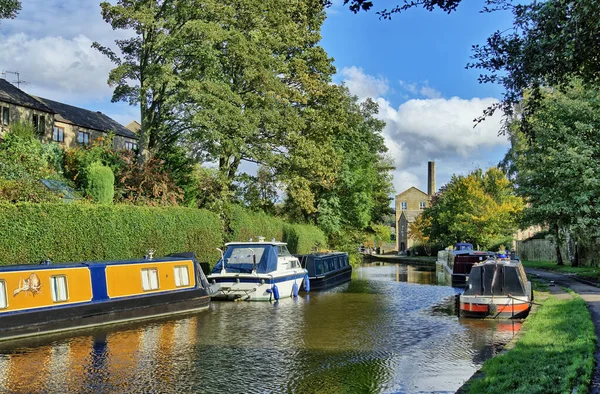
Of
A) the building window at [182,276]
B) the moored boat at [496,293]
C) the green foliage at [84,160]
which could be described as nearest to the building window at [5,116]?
the green foliage at [84,160]

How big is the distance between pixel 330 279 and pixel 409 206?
260 feet

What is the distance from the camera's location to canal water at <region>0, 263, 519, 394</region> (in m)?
9.43

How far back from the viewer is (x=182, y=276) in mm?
18234

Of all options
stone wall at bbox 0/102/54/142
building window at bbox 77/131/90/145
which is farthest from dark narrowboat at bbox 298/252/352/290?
building window at bbox 77/131/90/145

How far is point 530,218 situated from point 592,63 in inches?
821

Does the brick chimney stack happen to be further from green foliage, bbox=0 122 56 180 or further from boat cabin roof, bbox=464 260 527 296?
boat cabin roof, bbox=464 260 527 296

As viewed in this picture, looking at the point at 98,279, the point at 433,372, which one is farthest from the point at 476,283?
the point at 98,279

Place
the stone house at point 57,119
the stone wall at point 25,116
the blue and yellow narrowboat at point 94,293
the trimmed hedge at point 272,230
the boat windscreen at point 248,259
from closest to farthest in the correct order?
the blue and yellow narrowboat at point 94,293 → the boat windscreen at point 248,259 → the trimmed hedge at point 272,230 → the stone wall at point 25,116 → the stone house at point 57,119

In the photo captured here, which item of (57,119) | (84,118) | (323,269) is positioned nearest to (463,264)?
(323,269)

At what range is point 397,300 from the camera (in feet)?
74.0

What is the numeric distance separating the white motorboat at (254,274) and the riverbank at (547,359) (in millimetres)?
9498

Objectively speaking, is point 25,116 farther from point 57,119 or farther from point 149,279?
point 149,279

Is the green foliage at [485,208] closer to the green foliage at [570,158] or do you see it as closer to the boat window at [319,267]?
the green foliage at [570,158]

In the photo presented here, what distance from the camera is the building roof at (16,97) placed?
35844 millimetres
